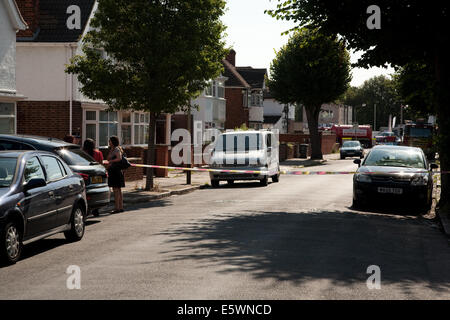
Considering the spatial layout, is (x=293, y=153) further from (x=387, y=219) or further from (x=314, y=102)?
(x=387, y=219)

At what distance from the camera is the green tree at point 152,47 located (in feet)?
68.2

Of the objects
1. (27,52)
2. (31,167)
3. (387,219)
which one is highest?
(27,52)

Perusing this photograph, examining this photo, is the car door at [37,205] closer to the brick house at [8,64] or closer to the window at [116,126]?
the brick house at [8,64]

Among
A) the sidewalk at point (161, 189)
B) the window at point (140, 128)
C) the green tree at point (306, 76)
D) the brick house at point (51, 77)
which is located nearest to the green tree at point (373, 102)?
the green tree at point (306, 76)

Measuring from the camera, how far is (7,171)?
9805 millimetres

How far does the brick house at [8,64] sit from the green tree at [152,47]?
142 inches

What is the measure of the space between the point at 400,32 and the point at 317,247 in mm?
6923

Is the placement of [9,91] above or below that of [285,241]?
above

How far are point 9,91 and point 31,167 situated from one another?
48.4 ft

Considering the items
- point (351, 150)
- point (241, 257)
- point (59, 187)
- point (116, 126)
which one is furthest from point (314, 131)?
point (241, 257)

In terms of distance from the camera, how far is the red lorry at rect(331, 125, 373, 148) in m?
81.4

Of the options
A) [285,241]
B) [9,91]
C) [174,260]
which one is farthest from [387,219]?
[9,91]

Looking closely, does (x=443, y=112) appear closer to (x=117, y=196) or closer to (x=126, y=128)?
(x=117, y=196)

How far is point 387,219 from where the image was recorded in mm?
15281
